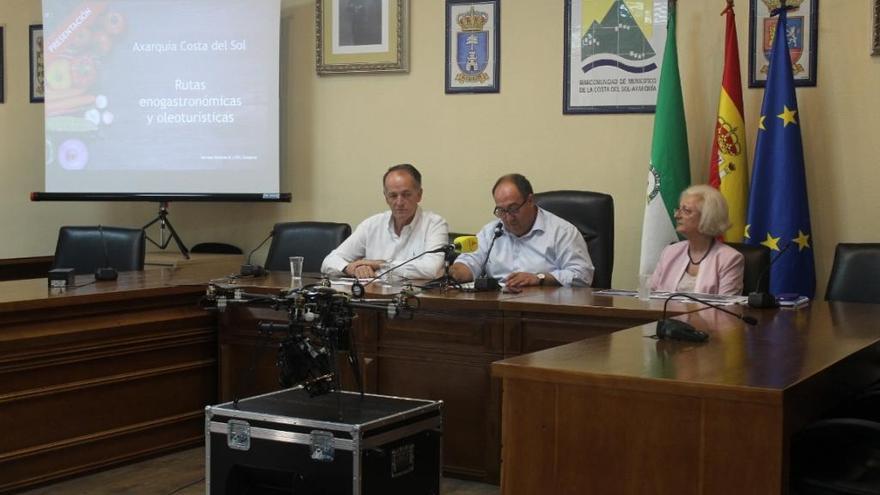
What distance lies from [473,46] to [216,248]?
1939 millimetres

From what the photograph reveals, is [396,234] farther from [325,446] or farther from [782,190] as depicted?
[325,446]

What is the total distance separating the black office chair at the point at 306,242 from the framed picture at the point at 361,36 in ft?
3.74

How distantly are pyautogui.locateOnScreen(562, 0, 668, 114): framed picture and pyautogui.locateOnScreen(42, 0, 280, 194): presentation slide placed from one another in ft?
5.37

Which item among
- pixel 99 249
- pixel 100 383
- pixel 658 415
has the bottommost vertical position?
pixel 100 383

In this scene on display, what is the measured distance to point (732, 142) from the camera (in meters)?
4.73

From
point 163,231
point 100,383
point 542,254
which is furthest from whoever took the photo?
point 163,231

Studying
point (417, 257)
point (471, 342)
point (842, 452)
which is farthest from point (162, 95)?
point (842, 452)

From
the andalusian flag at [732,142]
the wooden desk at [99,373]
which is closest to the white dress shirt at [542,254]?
the andalusian flag at [732,142]

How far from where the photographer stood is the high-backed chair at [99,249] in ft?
16.3

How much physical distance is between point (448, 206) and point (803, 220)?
6.04ft

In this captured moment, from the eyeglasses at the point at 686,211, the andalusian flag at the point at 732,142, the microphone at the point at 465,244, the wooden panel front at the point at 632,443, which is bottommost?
the wooden panel front at the point at 632,443

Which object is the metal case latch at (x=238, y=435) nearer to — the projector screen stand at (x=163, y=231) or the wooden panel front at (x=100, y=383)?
the wooden panel front at (x=100, y=383)

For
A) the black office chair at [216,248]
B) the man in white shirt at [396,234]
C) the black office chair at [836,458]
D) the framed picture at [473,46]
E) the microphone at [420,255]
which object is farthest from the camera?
the black office chair at [216,248]

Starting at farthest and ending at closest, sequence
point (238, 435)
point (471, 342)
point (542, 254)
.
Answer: point (542, 254)
point (471, 342)
point (238, 435)
